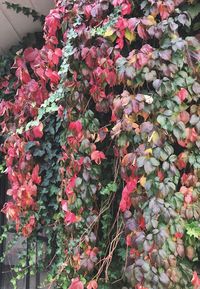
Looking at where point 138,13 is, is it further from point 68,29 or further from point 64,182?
point 64,182

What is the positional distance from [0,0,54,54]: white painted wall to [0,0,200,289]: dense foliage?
1.53 feet

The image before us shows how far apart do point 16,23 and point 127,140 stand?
63.4 inches

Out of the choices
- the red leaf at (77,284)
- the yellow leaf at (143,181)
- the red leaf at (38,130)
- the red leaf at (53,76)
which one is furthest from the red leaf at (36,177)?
the yellow leaf at (143,181)

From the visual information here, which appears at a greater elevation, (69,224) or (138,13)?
(138,13)

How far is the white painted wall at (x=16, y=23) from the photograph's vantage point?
3.01 meters

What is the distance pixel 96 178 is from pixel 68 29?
0.83 meters

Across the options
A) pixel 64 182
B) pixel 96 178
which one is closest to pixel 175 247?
pixel 96 178

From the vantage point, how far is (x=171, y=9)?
6.74ft

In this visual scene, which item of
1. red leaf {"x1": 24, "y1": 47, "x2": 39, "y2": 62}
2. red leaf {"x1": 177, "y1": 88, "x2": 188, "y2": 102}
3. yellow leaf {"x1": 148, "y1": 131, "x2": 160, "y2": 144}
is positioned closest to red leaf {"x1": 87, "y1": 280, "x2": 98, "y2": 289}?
yellow leaf {"x1": 148, "y1": 131, "x2": 160, "y2": 144}

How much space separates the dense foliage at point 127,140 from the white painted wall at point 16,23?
0.47 meters

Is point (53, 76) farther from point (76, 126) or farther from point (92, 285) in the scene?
point (92, 285)

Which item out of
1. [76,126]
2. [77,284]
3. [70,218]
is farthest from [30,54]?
[77,284]

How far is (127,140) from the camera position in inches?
80.6

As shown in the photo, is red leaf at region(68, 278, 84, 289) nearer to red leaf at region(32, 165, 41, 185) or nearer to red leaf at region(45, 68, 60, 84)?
red leaf at region(32, 165, 41, 185)
